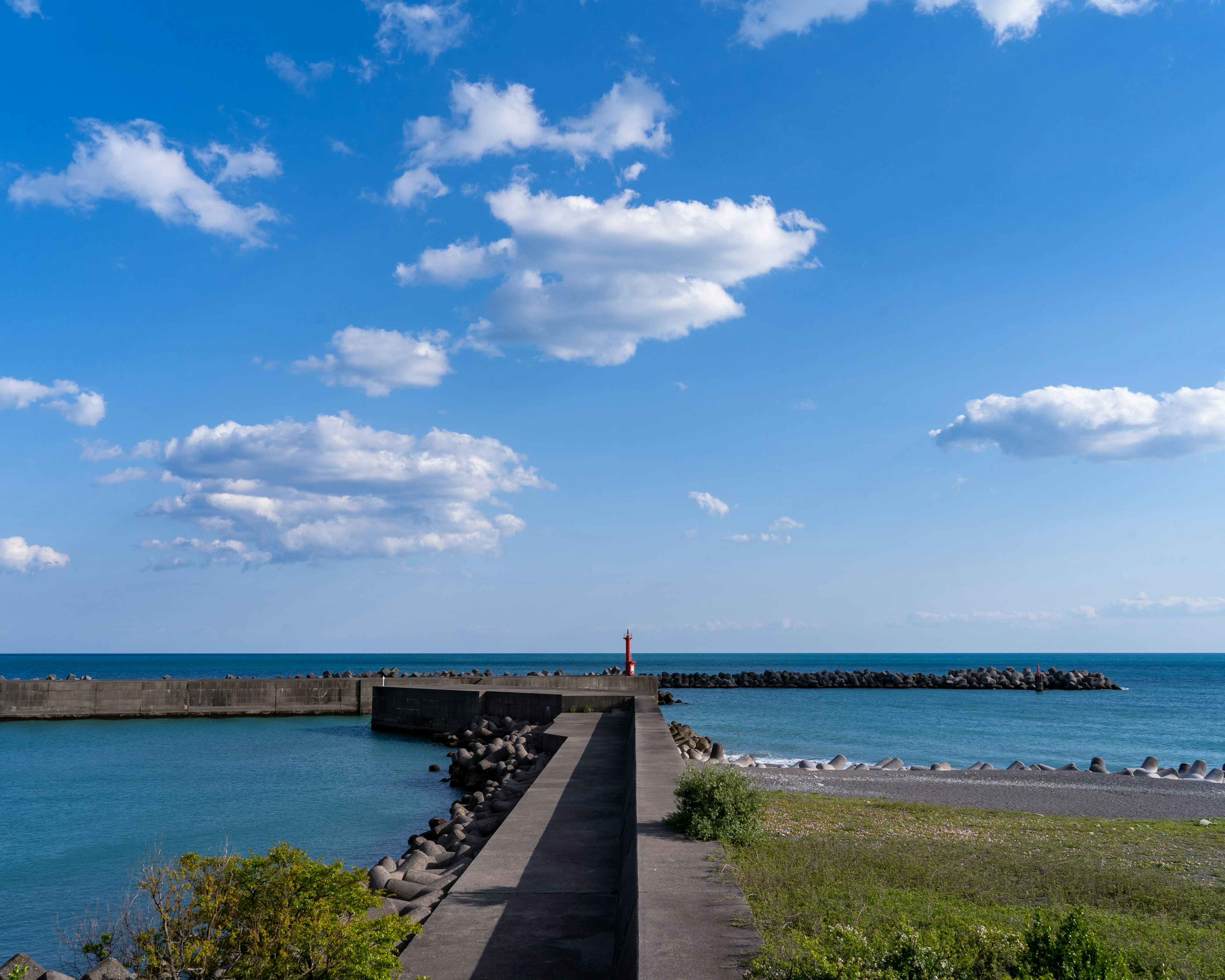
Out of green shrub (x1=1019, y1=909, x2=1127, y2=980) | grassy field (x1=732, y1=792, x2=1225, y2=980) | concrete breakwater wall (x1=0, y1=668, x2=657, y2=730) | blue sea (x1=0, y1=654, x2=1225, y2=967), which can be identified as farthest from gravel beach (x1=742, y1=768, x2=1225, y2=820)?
concrete breakwater wall (x1=0, y1=668, x2=657, y2=730)

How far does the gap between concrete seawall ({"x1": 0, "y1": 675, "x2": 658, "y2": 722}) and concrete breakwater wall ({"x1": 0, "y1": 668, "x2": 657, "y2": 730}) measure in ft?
0.07

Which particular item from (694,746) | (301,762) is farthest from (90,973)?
(301,762)

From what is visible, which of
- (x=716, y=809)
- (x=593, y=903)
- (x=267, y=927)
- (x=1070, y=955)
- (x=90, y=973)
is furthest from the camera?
(x=716, y=809)

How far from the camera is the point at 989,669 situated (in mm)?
75562

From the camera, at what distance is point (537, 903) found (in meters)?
6.60

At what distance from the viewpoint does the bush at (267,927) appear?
4410mm

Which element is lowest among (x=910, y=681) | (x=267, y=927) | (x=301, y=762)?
(x=910, y=681)

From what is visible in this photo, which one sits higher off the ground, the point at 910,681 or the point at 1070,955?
the point at 1070,955

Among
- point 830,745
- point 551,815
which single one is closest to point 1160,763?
point 830,745

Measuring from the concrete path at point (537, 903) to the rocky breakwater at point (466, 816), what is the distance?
331 millimetres

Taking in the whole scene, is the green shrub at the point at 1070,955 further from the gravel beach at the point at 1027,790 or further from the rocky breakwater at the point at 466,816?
the gravel beach at the point at 1027,790

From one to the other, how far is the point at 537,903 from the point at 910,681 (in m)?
68.9

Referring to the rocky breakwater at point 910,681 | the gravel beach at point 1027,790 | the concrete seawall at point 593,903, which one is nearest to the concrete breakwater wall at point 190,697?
the gravel beach at point 1027,790

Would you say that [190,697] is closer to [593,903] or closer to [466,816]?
[466,816]
